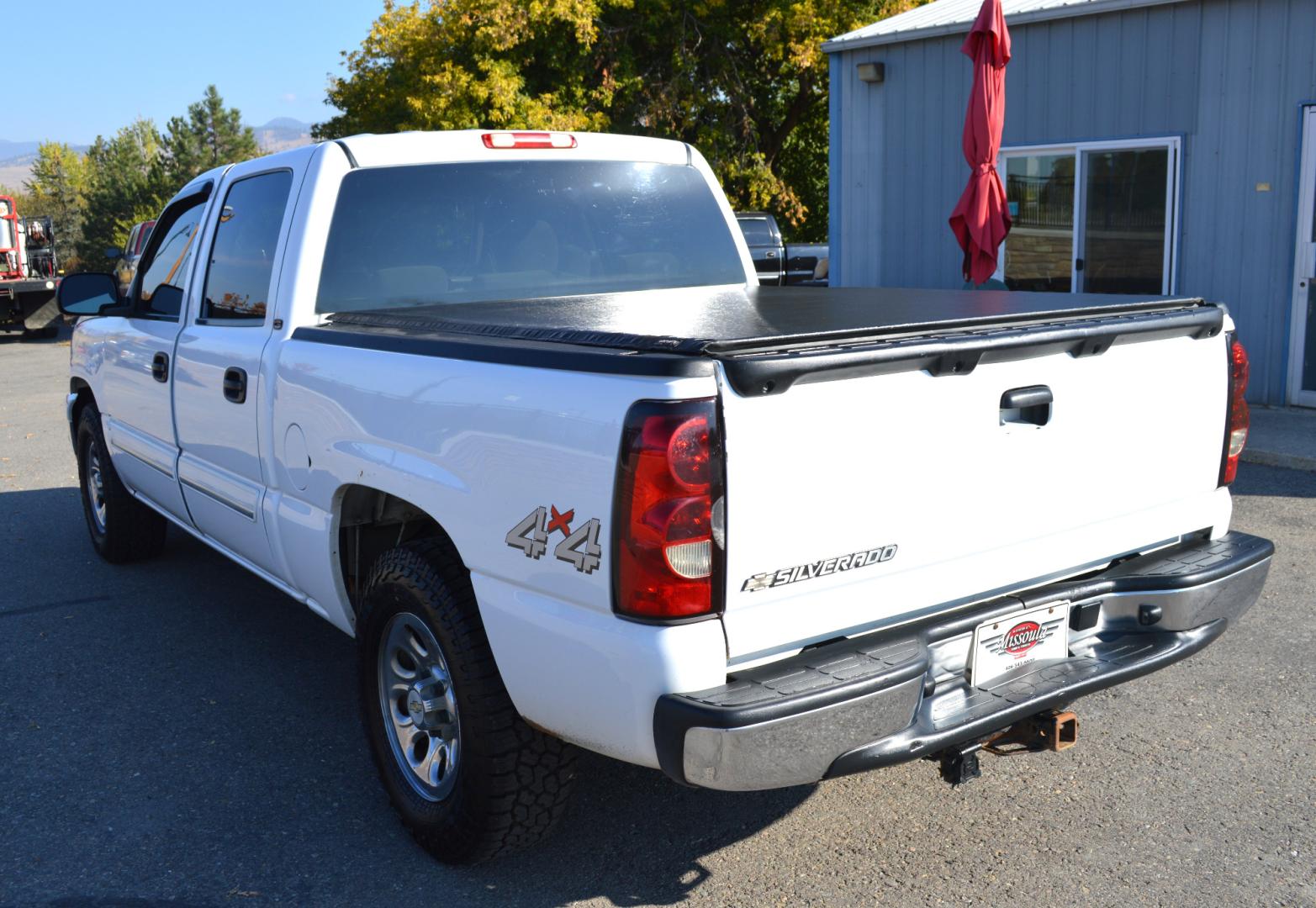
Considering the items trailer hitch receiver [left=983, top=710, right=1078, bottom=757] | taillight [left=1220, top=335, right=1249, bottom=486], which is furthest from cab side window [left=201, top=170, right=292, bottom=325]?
taillight [left=1220, top=335, right=1249, bottom=486]

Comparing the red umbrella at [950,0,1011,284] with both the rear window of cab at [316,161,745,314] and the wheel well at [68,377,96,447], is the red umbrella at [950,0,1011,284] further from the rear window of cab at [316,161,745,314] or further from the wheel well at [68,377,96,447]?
the wheel well at [68,377,96,447]

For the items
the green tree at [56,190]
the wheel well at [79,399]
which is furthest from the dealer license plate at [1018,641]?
the green tree at [56,190]

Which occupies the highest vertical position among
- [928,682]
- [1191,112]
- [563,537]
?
[1191,112]

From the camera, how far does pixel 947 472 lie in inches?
114

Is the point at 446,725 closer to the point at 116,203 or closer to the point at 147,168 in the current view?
the point at 116,203

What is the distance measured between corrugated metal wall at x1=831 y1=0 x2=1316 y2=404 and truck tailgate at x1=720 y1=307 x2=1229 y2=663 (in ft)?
24.8

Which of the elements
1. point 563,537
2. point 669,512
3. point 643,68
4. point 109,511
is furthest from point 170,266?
point 643,68

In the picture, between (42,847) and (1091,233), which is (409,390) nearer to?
(42,847)

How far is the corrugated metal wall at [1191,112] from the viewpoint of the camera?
9.88m

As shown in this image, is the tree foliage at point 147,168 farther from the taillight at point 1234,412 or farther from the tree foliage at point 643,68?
the taillight at point 1234,412

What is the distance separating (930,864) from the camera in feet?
10.8

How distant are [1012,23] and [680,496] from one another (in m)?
10.1

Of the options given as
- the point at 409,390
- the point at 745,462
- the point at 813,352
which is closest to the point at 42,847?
the point at 409,390

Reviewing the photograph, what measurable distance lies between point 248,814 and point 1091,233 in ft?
32.3
